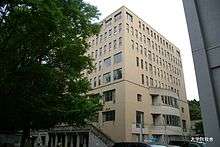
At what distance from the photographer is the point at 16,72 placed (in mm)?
17234

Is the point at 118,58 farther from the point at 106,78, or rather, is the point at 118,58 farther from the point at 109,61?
the point at 106,78

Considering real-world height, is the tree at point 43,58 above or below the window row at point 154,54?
below

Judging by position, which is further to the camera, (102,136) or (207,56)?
(102,136)

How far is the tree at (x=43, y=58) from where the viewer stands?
1509cm

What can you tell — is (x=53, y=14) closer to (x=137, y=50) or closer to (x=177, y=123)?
(x=137, y=50)

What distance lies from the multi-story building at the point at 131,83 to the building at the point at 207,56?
3843 cm

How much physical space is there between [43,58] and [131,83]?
3129 centimetres

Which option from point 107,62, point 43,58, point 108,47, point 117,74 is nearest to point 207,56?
point 43,58

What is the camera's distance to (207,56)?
6.73m

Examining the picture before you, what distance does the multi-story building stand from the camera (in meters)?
46.9

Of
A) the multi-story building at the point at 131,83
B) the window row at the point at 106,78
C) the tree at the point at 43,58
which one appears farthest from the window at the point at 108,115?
the tree at the point at 43,58

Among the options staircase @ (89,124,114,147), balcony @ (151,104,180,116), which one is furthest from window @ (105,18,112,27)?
staircase @ (89,124,114,147)

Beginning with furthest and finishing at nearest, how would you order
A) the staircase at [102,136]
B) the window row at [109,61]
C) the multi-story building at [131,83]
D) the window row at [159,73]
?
1. the window row at [159,73]
2. the window row at [109,61]
3. the multi-story building at [131,83]
4. the staircase at [102,136]

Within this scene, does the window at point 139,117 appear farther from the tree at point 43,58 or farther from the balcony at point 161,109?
the tree at point 43,58
